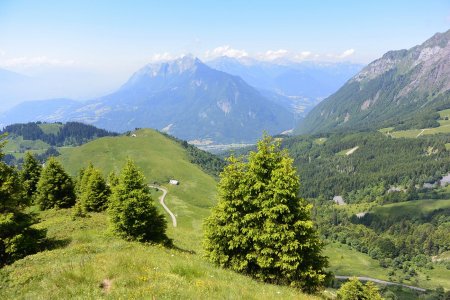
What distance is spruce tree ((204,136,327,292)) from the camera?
2600cm

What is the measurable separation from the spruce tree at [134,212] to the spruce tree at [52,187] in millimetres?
30762

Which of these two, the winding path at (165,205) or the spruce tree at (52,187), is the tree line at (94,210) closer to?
the spruce tree at (52,187)

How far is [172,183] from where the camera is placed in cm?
19075

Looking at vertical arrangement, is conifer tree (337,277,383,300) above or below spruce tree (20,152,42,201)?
below

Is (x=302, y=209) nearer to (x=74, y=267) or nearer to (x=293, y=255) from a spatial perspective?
(x=293, y=255)

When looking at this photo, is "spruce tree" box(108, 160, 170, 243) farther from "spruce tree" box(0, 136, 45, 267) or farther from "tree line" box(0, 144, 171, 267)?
"spruce tree" box(0, 136, 45, 267)

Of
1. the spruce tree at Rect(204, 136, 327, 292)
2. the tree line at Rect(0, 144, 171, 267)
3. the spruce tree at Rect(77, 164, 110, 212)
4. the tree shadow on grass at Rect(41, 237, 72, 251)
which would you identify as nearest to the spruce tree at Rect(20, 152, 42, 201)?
the tree line at Rect(0, 144, 171, 267)

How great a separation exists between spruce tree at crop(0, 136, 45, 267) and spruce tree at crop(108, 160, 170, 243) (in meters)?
7.89

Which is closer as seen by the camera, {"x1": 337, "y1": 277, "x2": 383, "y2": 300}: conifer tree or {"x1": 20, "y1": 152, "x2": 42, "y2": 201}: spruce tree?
{"x1": 337, "y1": 277, "x2": 383, "y2": 300}: conifer tree

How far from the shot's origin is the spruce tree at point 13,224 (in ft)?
90.9

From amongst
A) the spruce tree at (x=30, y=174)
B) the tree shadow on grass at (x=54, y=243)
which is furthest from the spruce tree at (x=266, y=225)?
the spruce tree at (x=30, y=174)

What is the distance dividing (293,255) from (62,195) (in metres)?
53.3

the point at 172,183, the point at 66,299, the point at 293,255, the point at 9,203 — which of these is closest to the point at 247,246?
the point at 293,255

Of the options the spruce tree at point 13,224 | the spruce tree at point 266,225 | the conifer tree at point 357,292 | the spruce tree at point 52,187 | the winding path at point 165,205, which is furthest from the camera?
the winding path at point 165,205
